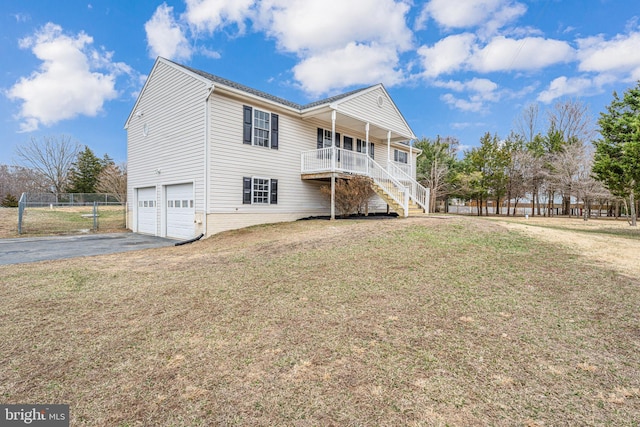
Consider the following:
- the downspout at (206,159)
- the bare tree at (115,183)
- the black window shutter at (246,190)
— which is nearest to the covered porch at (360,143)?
the black window shutter at (246,190)

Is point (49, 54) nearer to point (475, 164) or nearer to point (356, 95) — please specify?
point (356, 95)

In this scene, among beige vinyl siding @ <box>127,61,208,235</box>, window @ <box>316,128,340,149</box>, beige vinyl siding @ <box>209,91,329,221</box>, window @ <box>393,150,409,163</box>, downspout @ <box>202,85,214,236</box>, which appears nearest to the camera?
downspout @ <box>202,85,214,236</box>

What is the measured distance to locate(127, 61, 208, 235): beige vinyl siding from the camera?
1189 cm

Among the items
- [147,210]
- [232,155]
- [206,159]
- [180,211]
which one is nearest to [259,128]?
[232,155]

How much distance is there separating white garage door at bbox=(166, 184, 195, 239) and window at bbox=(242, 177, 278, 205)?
7.42 feet

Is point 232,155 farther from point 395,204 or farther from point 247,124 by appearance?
point 395,204

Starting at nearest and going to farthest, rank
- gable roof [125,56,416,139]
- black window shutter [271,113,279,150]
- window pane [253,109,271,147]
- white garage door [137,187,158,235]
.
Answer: gable roof [125,56,416,139]
window pane [253,109,271,147]
black window shutter [271,113,279,150]
white garage door [137,187,158,235]

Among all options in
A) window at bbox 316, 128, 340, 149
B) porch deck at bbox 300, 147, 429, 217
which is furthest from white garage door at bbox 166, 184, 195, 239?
window at bbox 316, 128, 340, 149

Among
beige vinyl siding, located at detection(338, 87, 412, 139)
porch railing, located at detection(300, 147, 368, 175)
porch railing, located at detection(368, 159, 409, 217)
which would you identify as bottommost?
porch railing, located at detection(368, 159, 409, 217)

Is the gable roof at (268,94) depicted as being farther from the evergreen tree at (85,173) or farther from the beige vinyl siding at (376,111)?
the evergreen tree at (85,173)

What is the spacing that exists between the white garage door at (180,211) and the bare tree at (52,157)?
127 feet

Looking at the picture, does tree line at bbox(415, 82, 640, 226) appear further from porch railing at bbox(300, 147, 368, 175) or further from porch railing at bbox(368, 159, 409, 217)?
porch railing at bbox(300, 147, 368, 175)

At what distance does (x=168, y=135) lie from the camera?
13586 mm

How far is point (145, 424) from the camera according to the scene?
2127 millimetres
